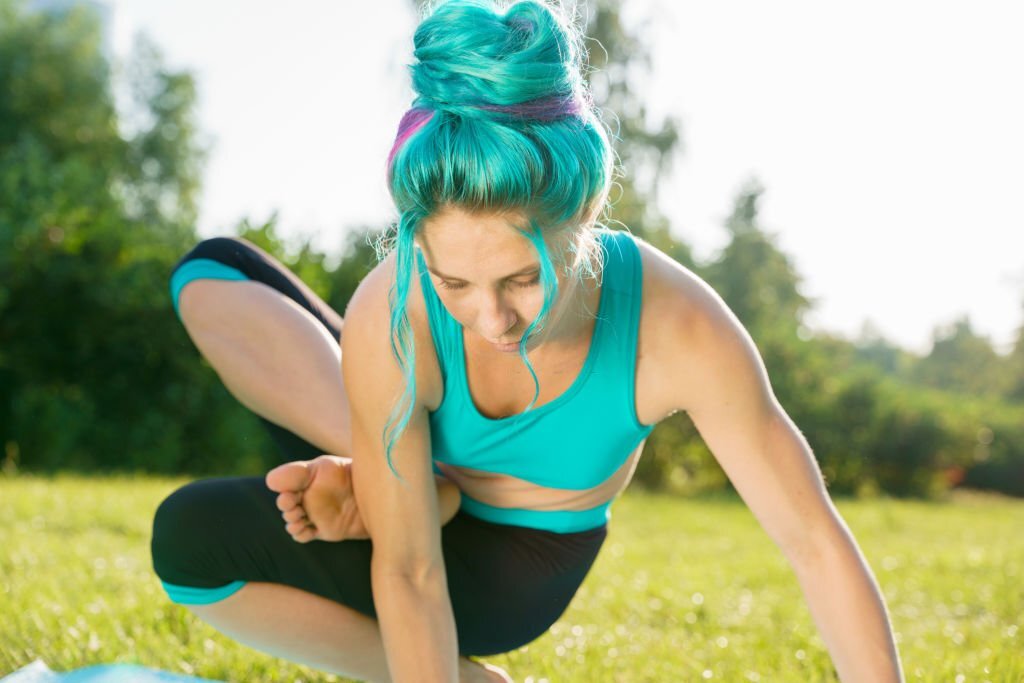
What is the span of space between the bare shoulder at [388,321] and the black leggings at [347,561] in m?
0.39

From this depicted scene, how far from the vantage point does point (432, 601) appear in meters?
1.86

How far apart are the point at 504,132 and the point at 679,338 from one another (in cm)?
53

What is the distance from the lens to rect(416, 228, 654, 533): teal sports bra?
1.82m

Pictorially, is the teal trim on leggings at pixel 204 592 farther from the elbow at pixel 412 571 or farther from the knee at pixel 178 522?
the elbow at pixel 412 571

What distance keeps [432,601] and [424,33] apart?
1000 millimetres

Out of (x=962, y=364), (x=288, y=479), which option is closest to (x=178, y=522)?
(x=288, y=479)

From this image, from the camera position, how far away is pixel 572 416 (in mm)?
1893

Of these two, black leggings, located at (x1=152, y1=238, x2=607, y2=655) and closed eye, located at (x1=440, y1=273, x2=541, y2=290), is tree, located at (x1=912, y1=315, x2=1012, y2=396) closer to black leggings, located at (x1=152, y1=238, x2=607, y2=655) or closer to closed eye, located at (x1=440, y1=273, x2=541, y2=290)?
black leggings, located at (x1=152, y1=238, x2=607, y2=655)

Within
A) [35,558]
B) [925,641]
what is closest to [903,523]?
[925,641]

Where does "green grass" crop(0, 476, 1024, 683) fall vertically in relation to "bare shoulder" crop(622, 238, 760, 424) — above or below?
below

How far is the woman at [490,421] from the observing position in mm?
1517

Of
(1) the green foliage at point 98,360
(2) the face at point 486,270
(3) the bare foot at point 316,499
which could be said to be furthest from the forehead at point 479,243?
(1) the green foliage at point 98,360

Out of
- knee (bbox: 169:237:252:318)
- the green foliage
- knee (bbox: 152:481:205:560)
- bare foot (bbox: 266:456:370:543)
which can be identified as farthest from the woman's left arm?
the green foliage

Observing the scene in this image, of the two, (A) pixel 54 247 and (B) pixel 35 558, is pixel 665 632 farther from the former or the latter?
(A) pixel 54 247
